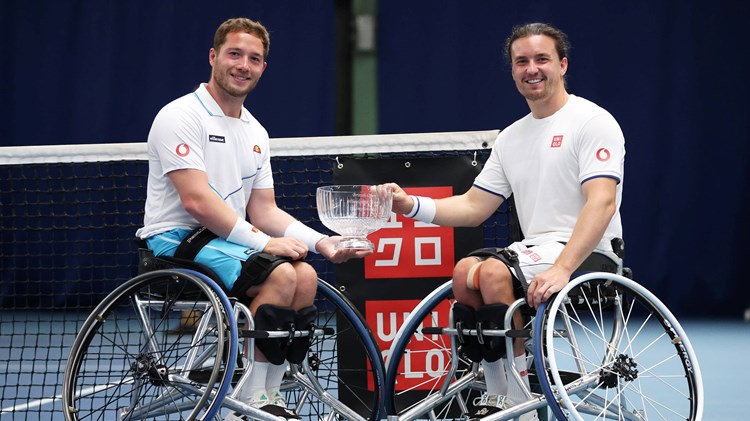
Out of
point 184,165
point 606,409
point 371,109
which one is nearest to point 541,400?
point 606,409

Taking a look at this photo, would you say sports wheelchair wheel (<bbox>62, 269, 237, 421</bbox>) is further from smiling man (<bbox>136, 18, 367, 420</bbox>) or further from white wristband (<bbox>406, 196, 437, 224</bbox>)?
white wristband (<bbox>406, 196, 437, 224</bbox>)

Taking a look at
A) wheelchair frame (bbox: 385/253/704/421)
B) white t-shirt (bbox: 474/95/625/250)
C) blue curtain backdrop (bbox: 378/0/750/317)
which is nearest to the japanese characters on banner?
wheelchair frame (bbox: 385/253/704/421)

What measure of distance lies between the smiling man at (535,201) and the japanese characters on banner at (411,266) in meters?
0.26

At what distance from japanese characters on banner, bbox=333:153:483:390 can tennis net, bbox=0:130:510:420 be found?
3.3 inches

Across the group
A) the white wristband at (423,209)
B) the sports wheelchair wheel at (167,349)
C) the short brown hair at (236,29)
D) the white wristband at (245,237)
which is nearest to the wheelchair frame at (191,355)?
the sports wheelchair wheel at (167,349)

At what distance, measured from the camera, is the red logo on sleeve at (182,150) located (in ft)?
10.4

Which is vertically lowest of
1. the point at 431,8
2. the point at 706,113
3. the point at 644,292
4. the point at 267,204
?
the point at 644,292

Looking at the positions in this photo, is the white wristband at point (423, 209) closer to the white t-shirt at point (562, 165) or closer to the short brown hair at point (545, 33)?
the white t-shirt at point (562, 165)

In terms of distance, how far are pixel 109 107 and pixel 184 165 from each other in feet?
16.5

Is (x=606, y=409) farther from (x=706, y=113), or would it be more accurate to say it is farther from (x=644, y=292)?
(x=706, y=113)

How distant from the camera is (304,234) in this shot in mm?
3477

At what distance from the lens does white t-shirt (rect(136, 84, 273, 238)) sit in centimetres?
320


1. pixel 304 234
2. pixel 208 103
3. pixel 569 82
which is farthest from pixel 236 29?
pixel 569 82

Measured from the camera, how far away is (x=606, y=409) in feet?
9.49
